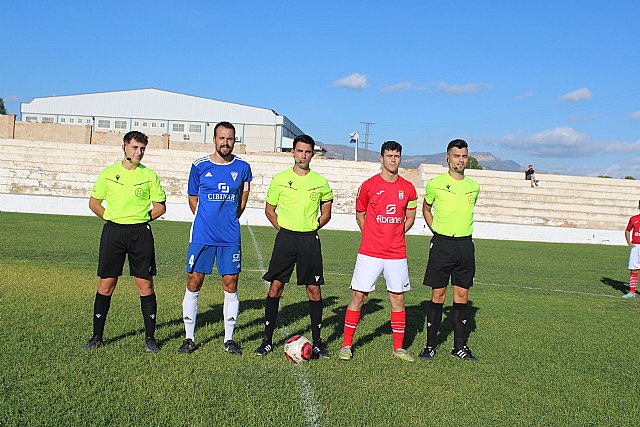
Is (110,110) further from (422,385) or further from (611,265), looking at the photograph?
(422,385)

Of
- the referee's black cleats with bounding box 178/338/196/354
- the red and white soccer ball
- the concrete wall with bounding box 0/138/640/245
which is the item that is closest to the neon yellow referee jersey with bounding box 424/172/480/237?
the red and white soccer ball

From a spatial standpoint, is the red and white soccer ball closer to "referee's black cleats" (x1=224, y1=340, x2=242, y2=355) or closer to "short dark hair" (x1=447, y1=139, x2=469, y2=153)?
"referee's black cleats" (x1=224, y1=340, x2=242, y2=355)

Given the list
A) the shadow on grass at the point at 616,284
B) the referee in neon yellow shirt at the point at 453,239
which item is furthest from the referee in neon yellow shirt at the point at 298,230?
the shadow on grass at the point at 616,284

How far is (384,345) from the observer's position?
21.7 ft

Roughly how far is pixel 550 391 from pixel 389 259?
6.34ft

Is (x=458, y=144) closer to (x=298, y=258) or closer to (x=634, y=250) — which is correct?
(x=298, y=258)

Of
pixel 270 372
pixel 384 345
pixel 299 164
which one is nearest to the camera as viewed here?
pixel 270 372

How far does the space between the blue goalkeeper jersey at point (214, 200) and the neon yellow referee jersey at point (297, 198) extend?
49cm

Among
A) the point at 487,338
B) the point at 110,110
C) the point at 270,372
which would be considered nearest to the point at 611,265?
the point at 487,338

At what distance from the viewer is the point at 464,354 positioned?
6.27 meters

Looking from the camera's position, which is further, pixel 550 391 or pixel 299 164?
pixel 299 164

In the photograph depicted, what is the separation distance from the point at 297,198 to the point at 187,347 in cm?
185

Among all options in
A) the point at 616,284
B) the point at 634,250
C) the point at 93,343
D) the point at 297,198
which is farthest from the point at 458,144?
the point at 616,284

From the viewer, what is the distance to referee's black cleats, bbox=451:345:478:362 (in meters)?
6.22
